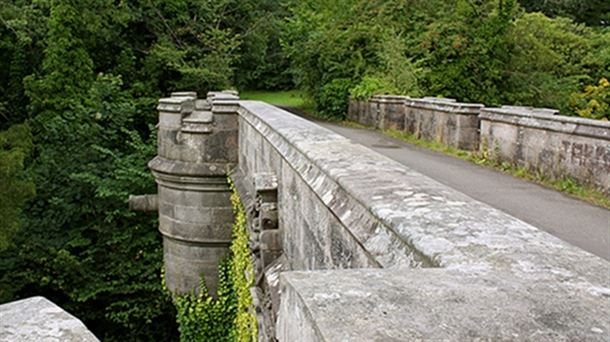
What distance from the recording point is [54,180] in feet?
51.9

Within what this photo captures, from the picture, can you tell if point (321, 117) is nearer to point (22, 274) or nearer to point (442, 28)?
point (442, 28)

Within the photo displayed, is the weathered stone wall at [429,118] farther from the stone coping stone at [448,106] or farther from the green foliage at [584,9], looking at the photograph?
the green foliage at [584,9]

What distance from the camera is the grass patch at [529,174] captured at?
6.63 metres

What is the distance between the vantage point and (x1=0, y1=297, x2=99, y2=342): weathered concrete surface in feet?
5.58

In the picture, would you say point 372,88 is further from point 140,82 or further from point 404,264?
point 404,264

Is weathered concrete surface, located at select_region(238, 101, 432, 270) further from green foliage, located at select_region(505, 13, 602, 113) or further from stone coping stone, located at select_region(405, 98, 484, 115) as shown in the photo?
green foliage, located at select_region(505, 13, 602, 113)

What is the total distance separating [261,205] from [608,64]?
24.1 metres

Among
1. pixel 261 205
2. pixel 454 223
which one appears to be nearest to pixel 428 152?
pixel 261 205

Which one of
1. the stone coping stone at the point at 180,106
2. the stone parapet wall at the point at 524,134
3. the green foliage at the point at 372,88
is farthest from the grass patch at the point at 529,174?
the green foliage at the point at 372,88

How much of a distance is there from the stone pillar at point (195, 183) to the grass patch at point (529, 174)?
3751 millimetres

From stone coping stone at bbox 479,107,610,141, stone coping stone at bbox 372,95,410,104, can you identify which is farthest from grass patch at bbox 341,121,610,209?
stone coping stone at bbox 372,95,410,104

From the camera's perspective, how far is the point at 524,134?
825 cm

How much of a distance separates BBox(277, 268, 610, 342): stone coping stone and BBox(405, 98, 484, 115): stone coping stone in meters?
8.99

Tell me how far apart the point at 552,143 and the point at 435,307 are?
22.2 feet
